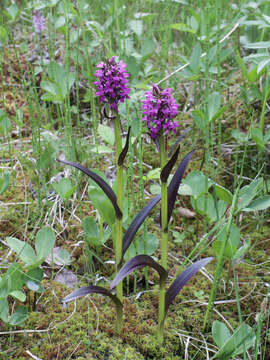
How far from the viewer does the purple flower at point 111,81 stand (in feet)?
3.03

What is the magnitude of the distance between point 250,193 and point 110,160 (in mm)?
837

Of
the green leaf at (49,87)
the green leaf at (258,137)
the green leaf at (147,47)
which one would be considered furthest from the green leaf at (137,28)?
the green leaf at (258,137)

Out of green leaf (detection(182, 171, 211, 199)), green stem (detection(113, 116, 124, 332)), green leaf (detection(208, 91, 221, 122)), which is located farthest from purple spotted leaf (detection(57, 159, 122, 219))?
green leaf (detection(208, 91, 221, 122))

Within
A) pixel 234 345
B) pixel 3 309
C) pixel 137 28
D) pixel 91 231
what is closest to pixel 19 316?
pixel 3 309

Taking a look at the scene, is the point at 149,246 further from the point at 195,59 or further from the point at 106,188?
the point at 195,59

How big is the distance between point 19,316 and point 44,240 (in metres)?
0.23

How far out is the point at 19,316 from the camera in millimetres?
1063

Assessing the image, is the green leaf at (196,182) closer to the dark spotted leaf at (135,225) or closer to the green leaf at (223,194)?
the green leaf at (223,194)

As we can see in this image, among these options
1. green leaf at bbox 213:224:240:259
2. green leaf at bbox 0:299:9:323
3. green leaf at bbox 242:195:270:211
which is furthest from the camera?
green leaf at bbox 242:195:270:211

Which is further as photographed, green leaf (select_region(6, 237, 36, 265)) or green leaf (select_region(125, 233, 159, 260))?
green leaf (select_region(125, 233, 159, 260))

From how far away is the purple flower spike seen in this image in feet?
3.04

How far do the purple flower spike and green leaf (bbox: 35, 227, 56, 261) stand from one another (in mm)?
471

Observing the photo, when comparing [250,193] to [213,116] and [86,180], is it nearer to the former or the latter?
[213,116]

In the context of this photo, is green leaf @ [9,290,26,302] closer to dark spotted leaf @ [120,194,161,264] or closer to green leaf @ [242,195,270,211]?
dark spotted leaf @ [120,194,161,264]
